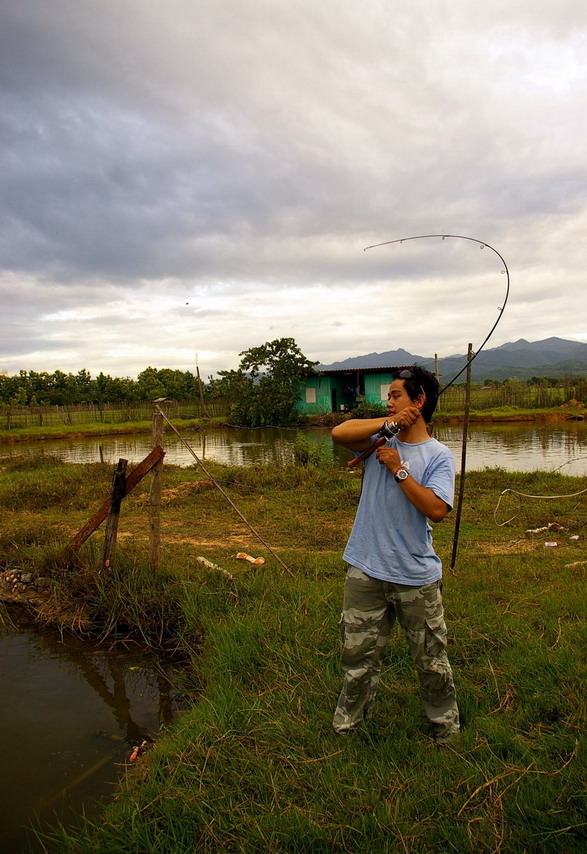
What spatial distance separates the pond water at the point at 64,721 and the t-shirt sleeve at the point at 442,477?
7.27 ft

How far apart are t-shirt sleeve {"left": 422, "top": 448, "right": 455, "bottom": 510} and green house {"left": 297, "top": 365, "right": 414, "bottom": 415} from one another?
28.0 m

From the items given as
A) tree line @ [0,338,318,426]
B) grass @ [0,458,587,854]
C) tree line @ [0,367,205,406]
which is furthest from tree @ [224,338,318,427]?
grass @ [0,458,587,854]

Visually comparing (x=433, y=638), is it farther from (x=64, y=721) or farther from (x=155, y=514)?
(x=155, y=514)

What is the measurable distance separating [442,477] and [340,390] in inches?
1236

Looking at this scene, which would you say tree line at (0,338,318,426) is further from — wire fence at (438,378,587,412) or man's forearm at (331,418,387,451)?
man's forearm at (331,418,387,451)

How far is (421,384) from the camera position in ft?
8.22

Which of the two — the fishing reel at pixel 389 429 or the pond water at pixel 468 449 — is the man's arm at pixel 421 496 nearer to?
the fishing reel at pixel 389 429

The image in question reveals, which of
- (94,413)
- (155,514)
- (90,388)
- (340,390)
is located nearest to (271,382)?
(340,390)

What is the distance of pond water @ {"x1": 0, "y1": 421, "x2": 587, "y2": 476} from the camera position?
14570mm

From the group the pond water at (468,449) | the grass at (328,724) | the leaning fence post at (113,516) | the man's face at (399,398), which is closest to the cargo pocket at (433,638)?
the grass at (328,724)

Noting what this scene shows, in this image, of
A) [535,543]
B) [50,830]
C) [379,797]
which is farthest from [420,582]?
[535,543]

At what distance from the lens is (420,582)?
2355mm

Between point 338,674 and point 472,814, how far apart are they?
115 cm

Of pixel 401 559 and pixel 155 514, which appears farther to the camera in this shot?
pixel 155 514
